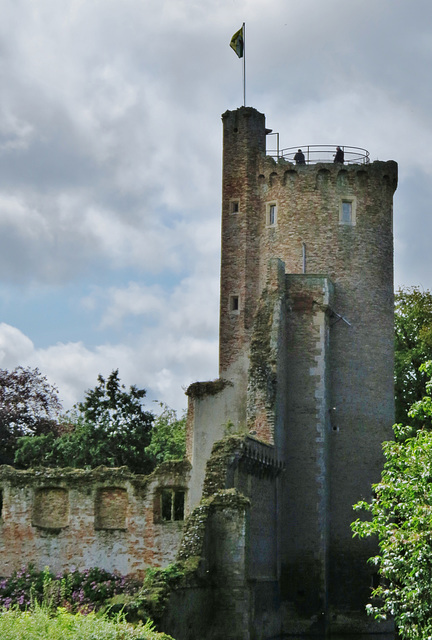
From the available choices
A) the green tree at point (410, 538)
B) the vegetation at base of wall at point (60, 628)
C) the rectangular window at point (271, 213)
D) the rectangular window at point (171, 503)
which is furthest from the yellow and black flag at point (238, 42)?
the vegetation at base of wall at point (60, 628)

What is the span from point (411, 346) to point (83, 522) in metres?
22.5

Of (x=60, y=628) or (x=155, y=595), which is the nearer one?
(x=60, y=628)

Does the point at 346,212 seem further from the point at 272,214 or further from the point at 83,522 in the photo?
the point at 83,522

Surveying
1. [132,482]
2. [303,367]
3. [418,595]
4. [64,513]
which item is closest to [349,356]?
[303,367]

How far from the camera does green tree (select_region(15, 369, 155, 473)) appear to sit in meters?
50.8

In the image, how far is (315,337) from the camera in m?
41.4

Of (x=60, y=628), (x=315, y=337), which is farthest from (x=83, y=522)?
(x=60, y=628)

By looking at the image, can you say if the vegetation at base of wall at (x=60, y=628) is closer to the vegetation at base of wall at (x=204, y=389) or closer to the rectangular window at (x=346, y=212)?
the vegetation at base of wall at (x=204, y=389)

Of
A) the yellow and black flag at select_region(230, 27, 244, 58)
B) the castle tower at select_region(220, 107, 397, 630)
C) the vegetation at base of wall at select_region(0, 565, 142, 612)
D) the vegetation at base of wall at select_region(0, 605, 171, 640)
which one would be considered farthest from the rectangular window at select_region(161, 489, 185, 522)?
the vegetation at base of wall at select_region(0, 605, 171, 640)

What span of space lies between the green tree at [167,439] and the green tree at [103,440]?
188 cm

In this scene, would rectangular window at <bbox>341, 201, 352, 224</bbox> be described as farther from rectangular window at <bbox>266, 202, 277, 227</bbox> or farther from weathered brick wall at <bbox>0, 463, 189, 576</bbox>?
weathered brick wall at <bbox>0, 463, 189, 576</bbox>

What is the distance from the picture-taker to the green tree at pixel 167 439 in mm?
54906

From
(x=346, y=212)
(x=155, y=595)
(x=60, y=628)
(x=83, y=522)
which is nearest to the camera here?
(x=60, y=628)

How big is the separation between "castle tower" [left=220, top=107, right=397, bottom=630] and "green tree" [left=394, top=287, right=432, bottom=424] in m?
8.78
